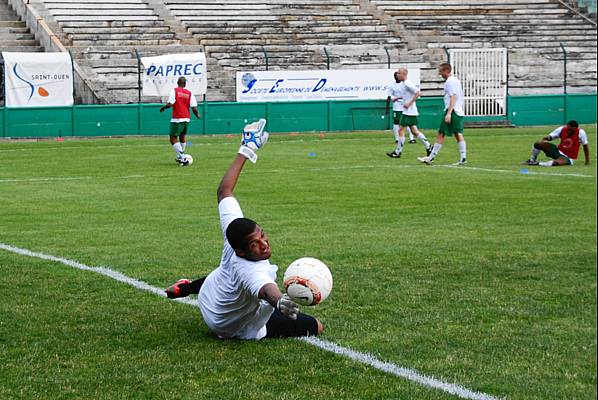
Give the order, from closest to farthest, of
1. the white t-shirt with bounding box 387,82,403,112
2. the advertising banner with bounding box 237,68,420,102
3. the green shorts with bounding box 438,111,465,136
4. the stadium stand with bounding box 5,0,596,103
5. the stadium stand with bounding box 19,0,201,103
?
the green shorts with bounding box 438,111,465,136 < the white t-shirt with bounding box 387,82,403,112 < the advertising banner with bounding box 237,68,420,102 < the stadium stand with bounding box 19,0,201,103 < the stadium stand with bounding box 5,0,596,103

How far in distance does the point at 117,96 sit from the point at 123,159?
13611 mm

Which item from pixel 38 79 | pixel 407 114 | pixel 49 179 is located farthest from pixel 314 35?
pixel 49 179

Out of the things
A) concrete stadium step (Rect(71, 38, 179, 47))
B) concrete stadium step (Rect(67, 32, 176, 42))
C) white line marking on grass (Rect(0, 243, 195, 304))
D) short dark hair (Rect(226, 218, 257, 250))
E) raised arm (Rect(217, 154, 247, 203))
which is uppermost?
concrete stadium step (Rect(67, 32, 176, 42))

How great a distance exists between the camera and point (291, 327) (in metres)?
7.60

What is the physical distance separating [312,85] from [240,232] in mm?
32335

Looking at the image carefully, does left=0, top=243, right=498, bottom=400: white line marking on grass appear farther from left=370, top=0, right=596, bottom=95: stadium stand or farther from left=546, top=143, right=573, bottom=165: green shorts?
left=370, top=0, right=596, bottom=95: stadium stand

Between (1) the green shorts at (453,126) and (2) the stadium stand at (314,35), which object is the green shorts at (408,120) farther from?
(2) the stadium stand at (314,35)

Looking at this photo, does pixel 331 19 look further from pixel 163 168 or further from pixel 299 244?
pixel 299 244

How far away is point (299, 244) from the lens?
1223cm

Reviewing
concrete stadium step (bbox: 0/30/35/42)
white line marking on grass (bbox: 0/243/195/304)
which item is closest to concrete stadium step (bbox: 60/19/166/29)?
concrete stadium step (bbox: 0/30/35/42)

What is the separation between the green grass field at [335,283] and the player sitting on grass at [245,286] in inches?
6.3

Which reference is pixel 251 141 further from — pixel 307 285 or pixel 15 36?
pixel 15 36

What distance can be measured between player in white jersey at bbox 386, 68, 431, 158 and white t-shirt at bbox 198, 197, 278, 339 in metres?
18.1

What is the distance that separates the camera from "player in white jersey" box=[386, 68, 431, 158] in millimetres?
25797
